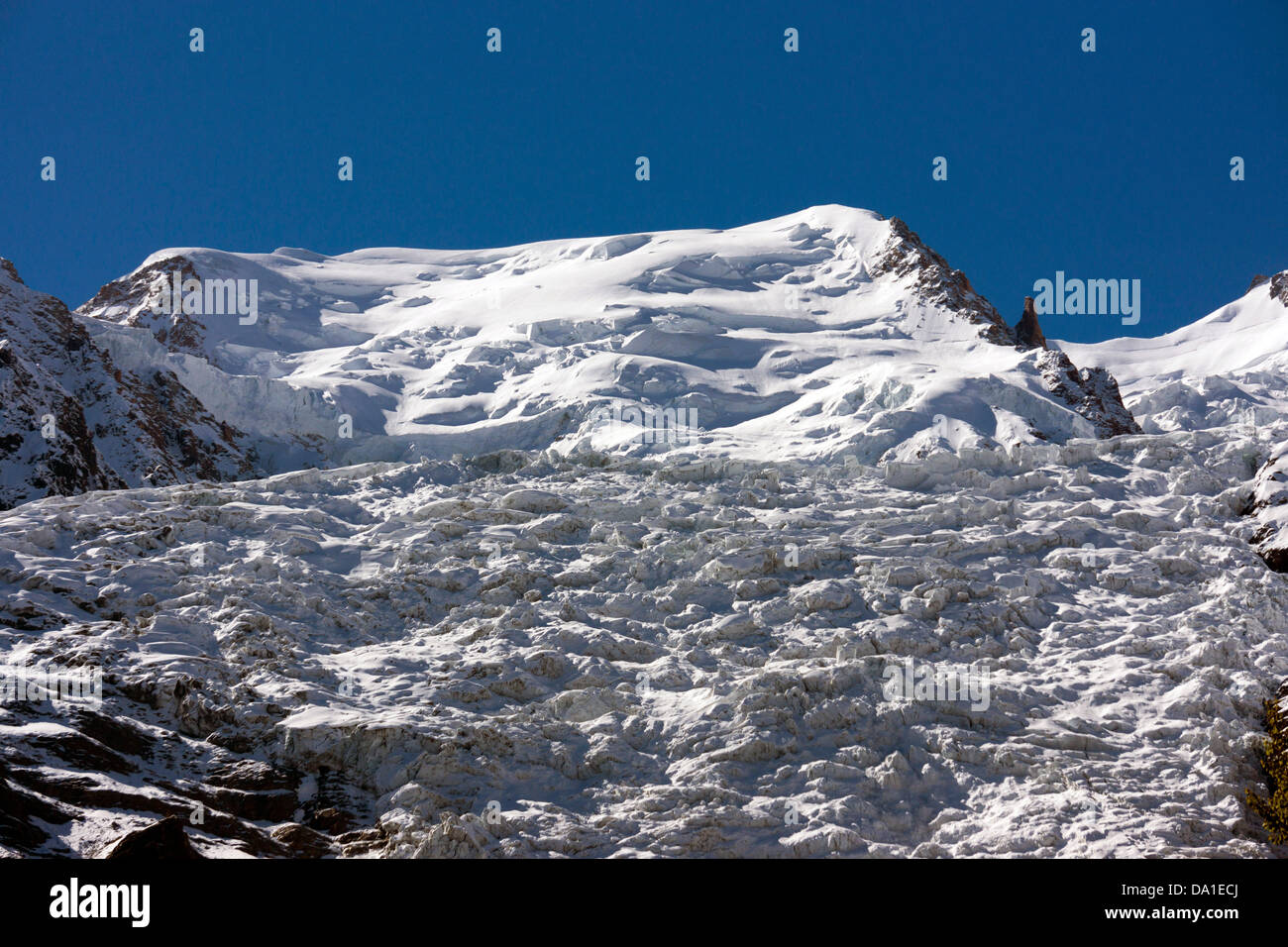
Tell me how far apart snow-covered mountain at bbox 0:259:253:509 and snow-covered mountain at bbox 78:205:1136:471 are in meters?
2.23

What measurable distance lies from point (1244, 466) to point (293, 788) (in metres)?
28.3

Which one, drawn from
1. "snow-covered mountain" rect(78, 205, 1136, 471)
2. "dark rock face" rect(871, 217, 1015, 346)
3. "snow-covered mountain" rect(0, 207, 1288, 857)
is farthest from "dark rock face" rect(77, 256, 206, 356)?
"dark rock face" rect(871, 217, 1015, 346)

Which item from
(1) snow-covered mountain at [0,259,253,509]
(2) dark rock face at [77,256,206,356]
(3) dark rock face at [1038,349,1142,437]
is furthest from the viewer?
(2) dark rock face at [77,256,206,356]

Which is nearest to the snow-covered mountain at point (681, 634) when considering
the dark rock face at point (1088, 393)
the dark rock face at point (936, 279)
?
the dark rock face at point (1088, 393)

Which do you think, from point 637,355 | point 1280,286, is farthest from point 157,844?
point 1280,286

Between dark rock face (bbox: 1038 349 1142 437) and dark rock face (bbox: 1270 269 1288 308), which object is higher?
dark rock face (bbox: 1270 269 1288 308)

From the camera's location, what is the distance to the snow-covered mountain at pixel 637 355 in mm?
43531

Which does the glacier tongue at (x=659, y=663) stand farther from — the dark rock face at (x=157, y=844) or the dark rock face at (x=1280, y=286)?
the dark rock face at (x=1280, y=286)

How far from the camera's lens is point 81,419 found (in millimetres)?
41000

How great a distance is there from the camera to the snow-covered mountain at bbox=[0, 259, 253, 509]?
123 ft

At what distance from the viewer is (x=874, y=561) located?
100 ft

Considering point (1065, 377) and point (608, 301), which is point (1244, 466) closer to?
point (1065, 377)

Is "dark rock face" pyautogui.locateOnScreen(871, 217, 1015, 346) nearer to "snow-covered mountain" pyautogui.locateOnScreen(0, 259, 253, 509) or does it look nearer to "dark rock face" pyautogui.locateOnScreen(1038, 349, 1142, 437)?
"dark rock face" pyautogui.locateOnScreen(1038, 349, 1142, 437)

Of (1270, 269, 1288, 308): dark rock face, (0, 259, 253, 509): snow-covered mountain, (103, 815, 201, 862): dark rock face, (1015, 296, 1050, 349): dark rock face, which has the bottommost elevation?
(103, 815, 201, 862): dark rock face
